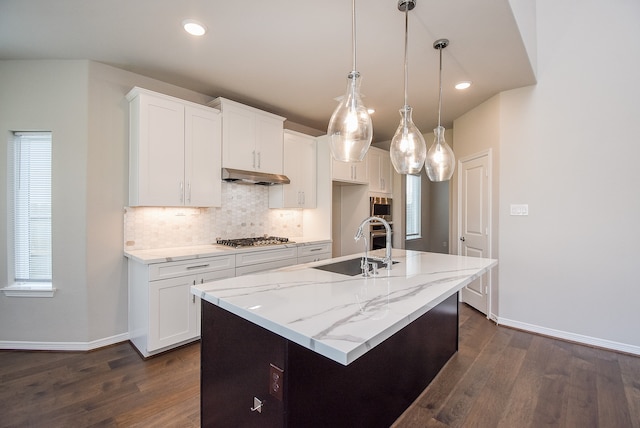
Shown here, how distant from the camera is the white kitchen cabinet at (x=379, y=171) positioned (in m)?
4.77

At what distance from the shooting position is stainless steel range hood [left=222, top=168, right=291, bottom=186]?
3.15m

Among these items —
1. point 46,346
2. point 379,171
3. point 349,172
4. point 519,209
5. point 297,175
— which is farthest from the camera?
point 379,171

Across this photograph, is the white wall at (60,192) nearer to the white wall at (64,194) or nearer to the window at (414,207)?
the white wall at (64,194)

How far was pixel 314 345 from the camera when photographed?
0.94m

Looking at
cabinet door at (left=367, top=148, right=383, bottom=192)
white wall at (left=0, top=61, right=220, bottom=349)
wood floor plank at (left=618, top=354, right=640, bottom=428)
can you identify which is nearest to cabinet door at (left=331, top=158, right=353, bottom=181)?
cabinet door at (left=367, top=148, right=383, bottom=192)

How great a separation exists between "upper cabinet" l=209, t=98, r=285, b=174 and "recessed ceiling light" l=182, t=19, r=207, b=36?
0.96m

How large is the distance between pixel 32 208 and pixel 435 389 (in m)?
3.79

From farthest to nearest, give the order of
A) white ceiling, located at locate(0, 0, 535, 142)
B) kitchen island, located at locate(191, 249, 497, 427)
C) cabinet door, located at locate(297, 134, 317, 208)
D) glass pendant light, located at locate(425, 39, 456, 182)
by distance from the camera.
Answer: cabinet door, located at locate(297, 134, 317, 208) → glass pendant light, located at locate(425, 39, 456, 182) → white ceiling, located at locate(0, 0, 535, 142) → kitchen island, located at locate(191, 249, 497, 427)

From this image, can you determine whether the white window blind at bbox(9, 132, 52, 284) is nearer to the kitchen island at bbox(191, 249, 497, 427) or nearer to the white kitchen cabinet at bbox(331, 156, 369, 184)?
the kitchen island at bbox(191, 249, 497, 427)

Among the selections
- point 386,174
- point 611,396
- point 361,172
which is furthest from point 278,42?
point 611,396

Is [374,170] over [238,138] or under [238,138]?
under

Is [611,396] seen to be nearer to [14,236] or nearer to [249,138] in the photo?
[249,138]

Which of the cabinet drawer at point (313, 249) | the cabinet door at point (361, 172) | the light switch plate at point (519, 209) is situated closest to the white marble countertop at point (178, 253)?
the cabinet drawer at point (313, 249)

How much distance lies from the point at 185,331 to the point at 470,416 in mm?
2323
